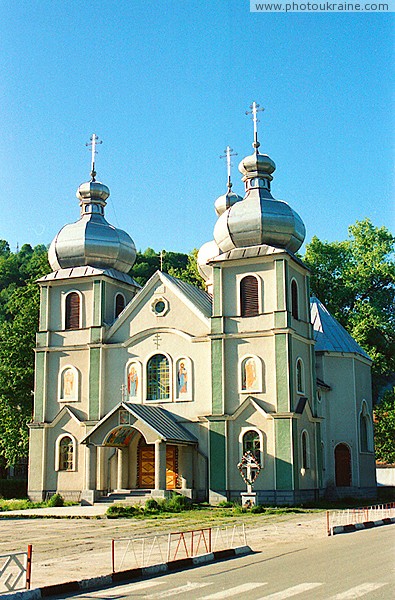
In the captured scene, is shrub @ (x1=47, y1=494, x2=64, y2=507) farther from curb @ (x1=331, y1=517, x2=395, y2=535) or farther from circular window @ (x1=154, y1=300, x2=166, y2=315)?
curb @ (x1=331, y1=517, x2=395, y2=535)

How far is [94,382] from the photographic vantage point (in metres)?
30.1

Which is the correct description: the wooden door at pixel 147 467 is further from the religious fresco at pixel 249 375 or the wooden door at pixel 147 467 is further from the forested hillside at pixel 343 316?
the forested hillside at pixel 343 316

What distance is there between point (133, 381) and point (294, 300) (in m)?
7.03

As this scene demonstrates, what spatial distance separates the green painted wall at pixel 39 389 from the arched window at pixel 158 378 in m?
4.64

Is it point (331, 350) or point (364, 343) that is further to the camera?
point (364, 343)

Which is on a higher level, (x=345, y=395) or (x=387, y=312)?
(x=387, y=312)

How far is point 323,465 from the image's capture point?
30.1 metres

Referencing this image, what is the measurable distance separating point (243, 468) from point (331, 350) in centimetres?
786

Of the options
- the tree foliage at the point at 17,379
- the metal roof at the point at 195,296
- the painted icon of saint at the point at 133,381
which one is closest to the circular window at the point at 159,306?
the metal roof at the point at 195,296

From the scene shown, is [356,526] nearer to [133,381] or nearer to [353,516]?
[353,516]

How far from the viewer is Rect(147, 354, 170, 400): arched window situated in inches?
1152

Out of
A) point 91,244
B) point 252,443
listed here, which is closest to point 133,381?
point 252,443

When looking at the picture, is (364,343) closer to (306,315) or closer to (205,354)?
(306,315)

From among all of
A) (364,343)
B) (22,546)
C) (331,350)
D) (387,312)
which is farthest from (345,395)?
(22,546)
